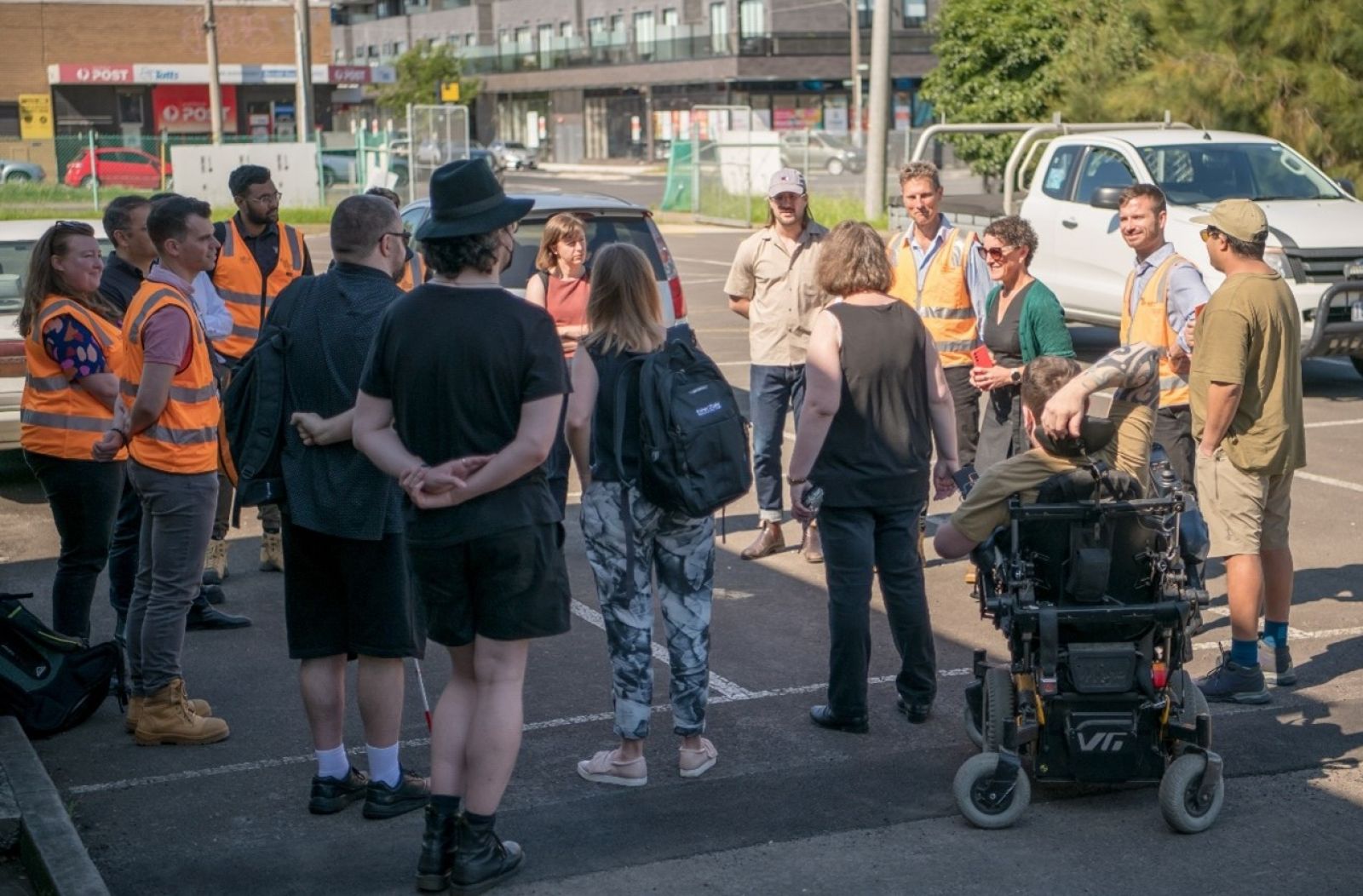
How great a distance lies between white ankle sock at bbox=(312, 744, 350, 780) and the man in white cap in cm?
377

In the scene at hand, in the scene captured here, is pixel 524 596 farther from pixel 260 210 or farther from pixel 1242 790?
pixel 260 210

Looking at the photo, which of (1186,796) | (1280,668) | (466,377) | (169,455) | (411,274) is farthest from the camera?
(411,274)

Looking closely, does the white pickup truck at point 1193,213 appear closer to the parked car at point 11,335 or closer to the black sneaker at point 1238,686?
the black sneaker at point 1238,686

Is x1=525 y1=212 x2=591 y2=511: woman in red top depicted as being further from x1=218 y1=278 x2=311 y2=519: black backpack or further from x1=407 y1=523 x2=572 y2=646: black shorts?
x1=407 y1=523 x2=572 y2=646: black shorts

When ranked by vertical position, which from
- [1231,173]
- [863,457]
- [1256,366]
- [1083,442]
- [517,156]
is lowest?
[863,457]

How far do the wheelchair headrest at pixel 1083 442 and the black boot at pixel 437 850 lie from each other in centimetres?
224

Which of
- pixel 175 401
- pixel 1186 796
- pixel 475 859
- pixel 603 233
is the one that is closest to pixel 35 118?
pixel 603 233

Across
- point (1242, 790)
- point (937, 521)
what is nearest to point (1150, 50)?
point (937, 521)

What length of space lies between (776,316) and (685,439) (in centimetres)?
357

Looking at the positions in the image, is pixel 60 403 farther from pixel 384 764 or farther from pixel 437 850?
pixel 437 850

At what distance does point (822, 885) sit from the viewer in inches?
194

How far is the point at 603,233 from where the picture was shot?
35.1 ft

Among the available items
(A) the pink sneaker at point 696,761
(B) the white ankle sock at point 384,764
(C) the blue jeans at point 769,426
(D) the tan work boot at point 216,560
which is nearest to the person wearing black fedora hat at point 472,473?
(B) the white ankle sock at point 384,764

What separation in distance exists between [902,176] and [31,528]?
18.0ft
